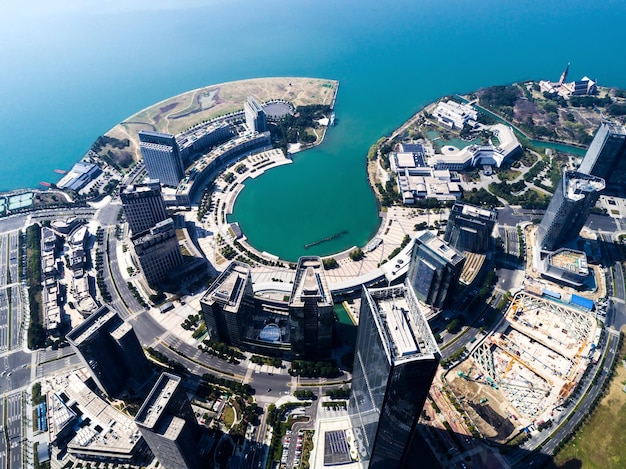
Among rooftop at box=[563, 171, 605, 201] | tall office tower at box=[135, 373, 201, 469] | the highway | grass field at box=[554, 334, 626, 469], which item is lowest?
grass field at box=[554, 334, 626, 469]

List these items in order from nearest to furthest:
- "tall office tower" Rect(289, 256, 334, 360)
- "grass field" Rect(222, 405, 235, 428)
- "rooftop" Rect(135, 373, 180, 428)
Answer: "rooftop" Rect(135, 373, 180, 428) → "grass field" Rect(222, 405, 235, 428) → "tall office tower" Rect(289, 256, 334, 360)

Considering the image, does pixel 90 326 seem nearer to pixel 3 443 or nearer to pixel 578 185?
pixel 3 443

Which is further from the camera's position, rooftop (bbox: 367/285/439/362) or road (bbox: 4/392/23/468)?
road (bbox: 4/392/23/468)

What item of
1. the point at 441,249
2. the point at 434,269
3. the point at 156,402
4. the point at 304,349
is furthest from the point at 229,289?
the point at 441,249

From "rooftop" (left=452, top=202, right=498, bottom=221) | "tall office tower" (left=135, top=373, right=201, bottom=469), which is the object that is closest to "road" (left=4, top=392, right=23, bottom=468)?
"tall office tower" (left=135, top=373, right=201, bottom=469)

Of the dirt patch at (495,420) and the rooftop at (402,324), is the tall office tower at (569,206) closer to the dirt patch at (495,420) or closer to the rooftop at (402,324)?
the dirt patch at (495,420)

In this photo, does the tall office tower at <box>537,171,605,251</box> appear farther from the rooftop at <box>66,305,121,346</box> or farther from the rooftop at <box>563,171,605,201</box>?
the rooftop at <box>66,305,121,346</box>

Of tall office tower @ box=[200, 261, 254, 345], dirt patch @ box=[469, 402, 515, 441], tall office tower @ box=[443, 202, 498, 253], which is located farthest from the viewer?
tall office tower @ box=[443, 202, 498, 253]
